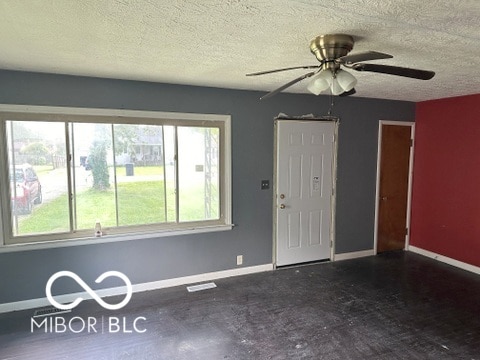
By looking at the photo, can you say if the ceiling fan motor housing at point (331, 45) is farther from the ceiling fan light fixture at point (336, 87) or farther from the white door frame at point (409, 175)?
the white door frame at point (409, 175)

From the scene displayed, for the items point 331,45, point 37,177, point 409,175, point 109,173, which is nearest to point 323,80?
point 331,45

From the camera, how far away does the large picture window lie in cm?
303

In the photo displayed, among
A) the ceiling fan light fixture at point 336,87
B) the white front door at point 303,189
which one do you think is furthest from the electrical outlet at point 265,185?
the ceiling fan light fixture at point 336,87

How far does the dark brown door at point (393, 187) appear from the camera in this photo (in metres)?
4.71

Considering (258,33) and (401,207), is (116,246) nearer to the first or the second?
(258,33)

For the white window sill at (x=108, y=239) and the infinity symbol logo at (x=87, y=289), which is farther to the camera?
Result: the infinity symbol logo at (x=87, y=289)

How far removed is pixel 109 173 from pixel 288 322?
94.3 inches

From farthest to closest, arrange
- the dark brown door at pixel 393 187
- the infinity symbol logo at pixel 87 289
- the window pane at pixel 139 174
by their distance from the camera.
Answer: the dark brown door at pixel 393 187 < the window pane at pixel 139 174 < the infinity symbol logo at pixel 87 289

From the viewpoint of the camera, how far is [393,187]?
15.8 feet

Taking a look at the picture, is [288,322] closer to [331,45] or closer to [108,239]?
[108,239]

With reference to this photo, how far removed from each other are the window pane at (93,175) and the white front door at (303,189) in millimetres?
2051

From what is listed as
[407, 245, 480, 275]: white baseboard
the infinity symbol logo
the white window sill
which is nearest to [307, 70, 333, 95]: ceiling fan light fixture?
the white window sill

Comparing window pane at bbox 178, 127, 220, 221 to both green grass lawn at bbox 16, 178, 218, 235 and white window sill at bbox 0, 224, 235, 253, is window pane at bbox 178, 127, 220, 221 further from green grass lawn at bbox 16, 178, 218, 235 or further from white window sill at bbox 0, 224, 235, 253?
white window sill at bbox 0, 224, 235, 253

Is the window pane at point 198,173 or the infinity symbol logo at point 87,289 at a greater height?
the window pane at point 198,173
